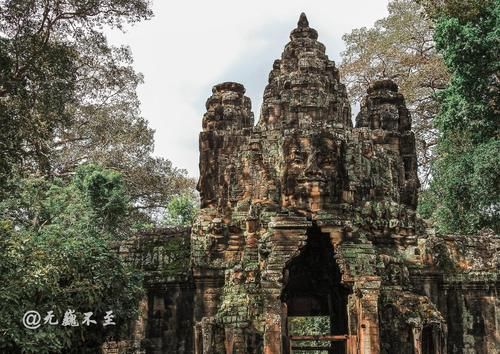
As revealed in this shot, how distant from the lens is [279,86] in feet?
43.3

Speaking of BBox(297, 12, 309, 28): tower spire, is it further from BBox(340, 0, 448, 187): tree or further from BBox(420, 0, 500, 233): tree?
BBox(340, 0, 448, 187): tree

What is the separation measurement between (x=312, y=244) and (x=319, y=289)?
1299 millimetres

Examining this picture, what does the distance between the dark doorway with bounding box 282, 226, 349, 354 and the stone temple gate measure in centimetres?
3

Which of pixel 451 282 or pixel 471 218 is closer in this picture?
pixel 451 282

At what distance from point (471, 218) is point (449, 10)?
5.62 meters

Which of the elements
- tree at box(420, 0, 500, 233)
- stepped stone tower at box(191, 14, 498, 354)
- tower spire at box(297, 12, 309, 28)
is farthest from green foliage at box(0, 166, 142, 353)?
tree at box(420, 0, 500, 233)

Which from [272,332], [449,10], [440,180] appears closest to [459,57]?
[449,10]

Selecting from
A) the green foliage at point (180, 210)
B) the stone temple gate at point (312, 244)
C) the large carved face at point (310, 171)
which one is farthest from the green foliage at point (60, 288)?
the green foliage at point (180, 210)

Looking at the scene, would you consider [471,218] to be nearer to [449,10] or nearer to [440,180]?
[440,180]

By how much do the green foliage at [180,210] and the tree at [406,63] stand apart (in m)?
7.62

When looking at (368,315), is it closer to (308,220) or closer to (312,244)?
(308,220)

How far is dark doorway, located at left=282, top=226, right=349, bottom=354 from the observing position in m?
11.8

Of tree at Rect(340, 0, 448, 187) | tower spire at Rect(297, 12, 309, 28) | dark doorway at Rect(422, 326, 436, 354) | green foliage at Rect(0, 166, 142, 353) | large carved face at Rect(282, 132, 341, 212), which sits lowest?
dark doorway at Rect(422, 326, 436, 354)

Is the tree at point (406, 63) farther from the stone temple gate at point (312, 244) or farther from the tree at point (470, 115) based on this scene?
the stone temple gate at point (312, 244)
